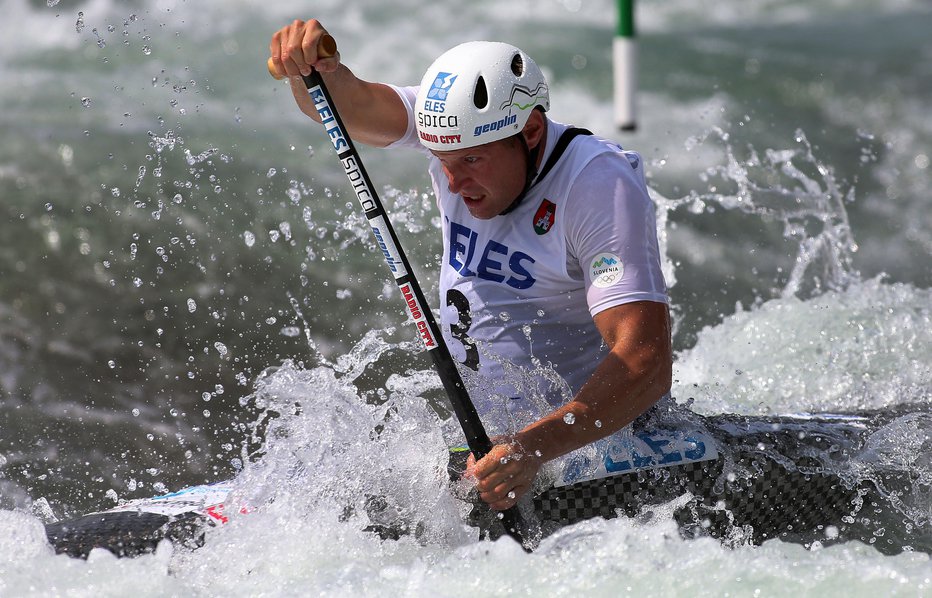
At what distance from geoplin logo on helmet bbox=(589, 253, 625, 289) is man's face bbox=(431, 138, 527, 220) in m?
0.34

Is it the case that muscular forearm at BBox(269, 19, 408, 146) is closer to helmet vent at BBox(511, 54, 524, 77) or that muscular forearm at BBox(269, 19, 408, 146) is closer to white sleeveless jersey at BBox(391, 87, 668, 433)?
white sleeveless jersey at BBox(391, 87, 668, 433)

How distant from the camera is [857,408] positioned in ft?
14.5

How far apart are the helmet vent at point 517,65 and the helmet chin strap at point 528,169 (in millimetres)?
183

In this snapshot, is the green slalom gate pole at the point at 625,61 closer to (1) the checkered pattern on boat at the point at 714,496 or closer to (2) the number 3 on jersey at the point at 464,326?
(2) the number 3 on jersey at the point at 464,326

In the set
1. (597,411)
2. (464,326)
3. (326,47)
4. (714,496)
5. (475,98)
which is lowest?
(714,496)

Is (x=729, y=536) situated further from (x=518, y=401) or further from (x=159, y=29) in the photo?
(x=159, y=29)

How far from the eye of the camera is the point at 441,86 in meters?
3.21

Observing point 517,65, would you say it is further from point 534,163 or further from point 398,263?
point 398,263

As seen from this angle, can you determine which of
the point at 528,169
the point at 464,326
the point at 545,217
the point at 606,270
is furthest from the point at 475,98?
the point at 464,326

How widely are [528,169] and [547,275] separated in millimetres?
326

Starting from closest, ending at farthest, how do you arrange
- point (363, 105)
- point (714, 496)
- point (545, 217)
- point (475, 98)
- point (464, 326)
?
point (475, 98), point (545, 217), point (714, 496), point (464, 326), point (363, 105)

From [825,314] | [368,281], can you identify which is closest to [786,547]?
[825,314]

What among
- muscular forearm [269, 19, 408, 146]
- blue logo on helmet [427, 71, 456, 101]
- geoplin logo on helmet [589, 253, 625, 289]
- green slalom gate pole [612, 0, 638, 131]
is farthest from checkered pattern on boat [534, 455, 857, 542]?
green slalom gate pole [612, 0, 638, 131]

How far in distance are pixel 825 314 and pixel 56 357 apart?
391 cm
